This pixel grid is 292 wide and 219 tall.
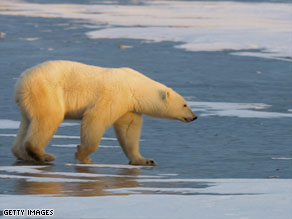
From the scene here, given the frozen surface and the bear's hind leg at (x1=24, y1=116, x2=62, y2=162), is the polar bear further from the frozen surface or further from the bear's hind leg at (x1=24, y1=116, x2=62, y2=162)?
the frozen surface

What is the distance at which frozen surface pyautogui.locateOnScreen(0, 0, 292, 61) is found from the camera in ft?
79.5

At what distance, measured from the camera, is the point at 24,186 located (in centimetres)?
742

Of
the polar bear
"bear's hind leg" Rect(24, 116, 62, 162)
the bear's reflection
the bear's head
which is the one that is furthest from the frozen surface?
the bear's reflection

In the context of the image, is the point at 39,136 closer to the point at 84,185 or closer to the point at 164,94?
the point at 164,94

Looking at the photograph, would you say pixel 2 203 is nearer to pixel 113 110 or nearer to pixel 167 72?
pixel 113 110

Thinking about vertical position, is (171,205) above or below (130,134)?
above

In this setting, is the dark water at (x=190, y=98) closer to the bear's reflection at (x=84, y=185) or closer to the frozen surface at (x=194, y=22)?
the bear's reflection at (x=84, y=185)

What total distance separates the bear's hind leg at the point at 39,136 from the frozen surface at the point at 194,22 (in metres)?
12.4

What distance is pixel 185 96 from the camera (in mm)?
14570

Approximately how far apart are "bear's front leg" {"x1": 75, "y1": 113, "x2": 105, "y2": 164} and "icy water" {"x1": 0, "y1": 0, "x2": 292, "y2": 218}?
0.19m

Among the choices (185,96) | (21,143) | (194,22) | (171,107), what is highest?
(171,107)

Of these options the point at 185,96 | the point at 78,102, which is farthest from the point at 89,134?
the point at 185,96

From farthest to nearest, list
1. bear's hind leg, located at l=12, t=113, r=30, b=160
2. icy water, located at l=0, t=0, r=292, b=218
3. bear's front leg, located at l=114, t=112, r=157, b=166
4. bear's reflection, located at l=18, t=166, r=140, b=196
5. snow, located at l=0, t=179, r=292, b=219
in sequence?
bear's front leg, located at l=114, t=112, r=157, b=166 < bear's hind leg, located at l=12, t=113, r=30, b=160 < icy water, located at l=0, t=0, r=292, b=218 < bear's reflection, located at l=18, t=166, r=140, b=196 < snow, located at l=0, t=179, r=292, b=219

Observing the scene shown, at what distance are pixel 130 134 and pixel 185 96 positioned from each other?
5.15 meters
